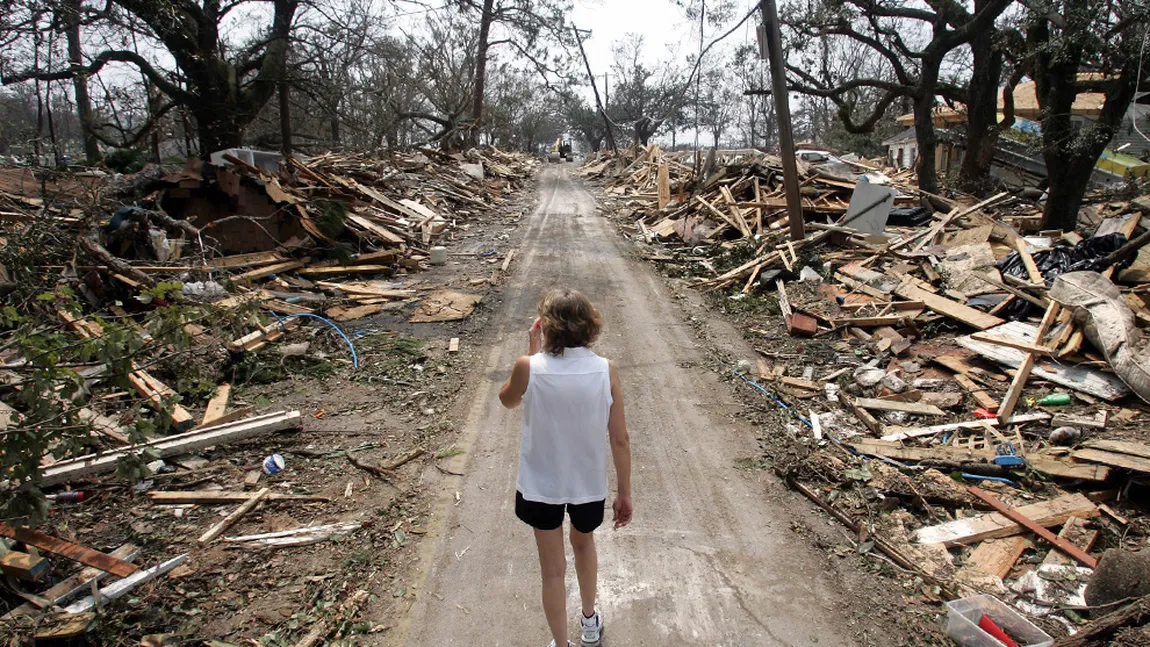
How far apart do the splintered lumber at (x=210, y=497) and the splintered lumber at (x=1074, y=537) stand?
4.91m

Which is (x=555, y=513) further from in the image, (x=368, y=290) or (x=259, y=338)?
(x=368, y=290)

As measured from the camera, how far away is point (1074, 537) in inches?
169

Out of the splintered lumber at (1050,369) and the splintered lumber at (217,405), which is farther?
the splintered lumber at (1050,369)

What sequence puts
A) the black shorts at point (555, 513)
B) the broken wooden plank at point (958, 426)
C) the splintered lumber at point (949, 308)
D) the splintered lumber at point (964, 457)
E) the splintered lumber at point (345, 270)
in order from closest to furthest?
the black shorts at point (555, 513) → the splintered lumber at point (964, 457) → the broken wooden plank at point (958, 426) → the splintered lumber at point (949, 308) → the splintered lumber at point (345, 270)

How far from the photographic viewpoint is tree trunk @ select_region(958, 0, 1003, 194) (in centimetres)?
1575

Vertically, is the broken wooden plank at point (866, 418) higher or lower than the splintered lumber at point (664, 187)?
lower

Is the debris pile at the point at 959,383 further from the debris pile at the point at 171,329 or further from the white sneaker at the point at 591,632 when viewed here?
the debris pile at the point at 171,329

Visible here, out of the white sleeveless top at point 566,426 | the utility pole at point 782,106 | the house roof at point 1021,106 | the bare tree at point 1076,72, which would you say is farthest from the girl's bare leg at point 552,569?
the house roof at point 1021,106

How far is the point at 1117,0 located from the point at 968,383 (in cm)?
826

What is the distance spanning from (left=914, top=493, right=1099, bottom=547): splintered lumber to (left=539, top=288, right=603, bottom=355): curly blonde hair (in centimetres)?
302

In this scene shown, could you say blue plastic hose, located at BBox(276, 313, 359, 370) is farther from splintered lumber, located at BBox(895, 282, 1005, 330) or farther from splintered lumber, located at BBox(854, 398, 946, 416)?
splintered lumber, located at BBox(895, 282, 1005, 330)

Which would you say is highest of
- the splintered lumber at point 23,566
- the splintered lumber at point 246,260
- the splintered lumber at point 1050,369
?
the splintered lumber at point 246,260

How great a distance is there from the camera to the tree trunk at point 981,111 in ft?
51.7

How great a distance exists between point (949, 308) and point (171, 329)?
8.50 m
